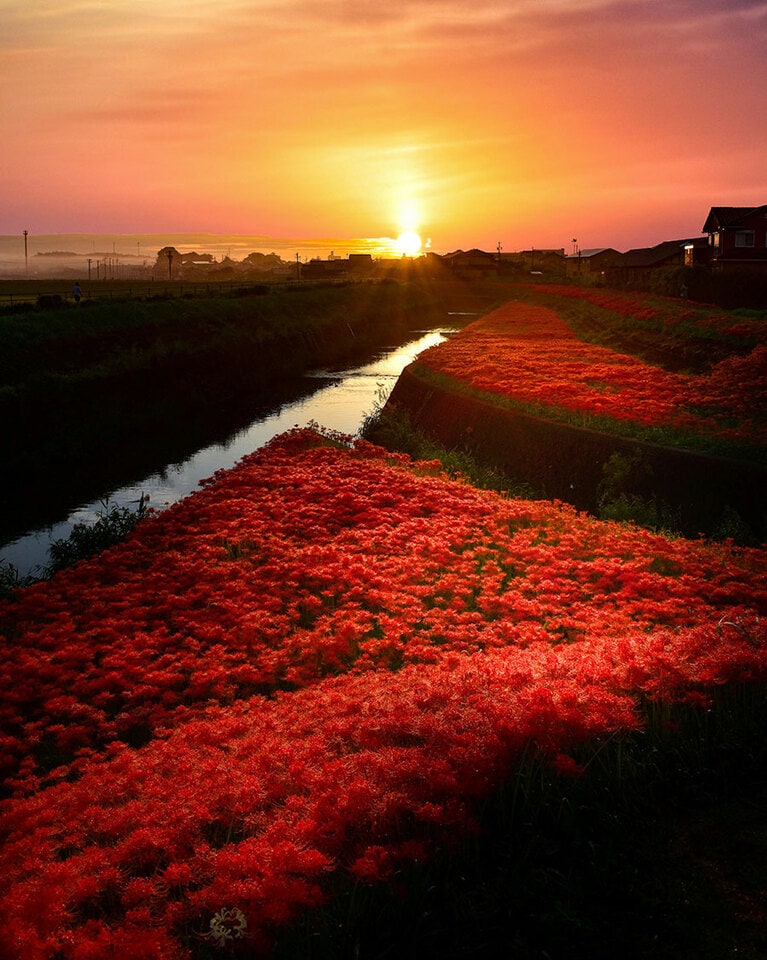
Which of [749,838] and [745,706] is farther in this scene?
[745,706]

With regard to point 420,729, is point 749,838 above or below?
below

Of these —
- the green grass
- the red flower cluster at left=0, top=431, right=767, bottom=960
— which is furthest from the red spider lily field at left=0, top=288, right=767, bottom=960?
the green grass

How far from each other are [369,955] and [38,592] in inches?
370

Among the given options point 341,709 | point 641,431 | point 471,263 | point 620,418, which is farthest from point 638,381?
point 471,263

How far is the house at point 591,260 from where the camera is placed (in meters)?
128

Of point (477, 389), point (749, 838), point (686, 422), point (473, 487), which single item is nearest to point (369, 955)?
point (749, 838)

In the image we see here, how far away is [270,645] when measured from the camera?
1059cm

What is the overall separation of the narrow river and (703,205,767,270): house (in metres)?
33.3

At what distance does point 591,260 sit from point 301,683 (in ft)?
431

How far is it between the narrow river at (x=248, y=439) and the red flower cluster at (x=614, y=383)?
466 cm

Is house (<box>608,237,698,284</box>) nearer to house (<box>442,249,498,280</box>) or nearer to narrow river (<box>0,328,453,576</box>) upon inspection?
house (<box>442,249,498,280</box>)

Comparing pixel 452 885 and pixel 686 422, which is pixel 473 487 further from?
pixel 452 885

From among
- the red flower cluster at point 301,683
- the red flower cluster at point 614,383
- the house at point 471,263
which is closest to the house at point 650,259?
the house at point 471,263

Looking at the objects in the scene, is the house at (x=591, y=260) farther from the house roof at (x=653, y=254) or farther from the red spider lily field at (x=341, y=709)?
the red spider lily field at (x=341, y=709)
